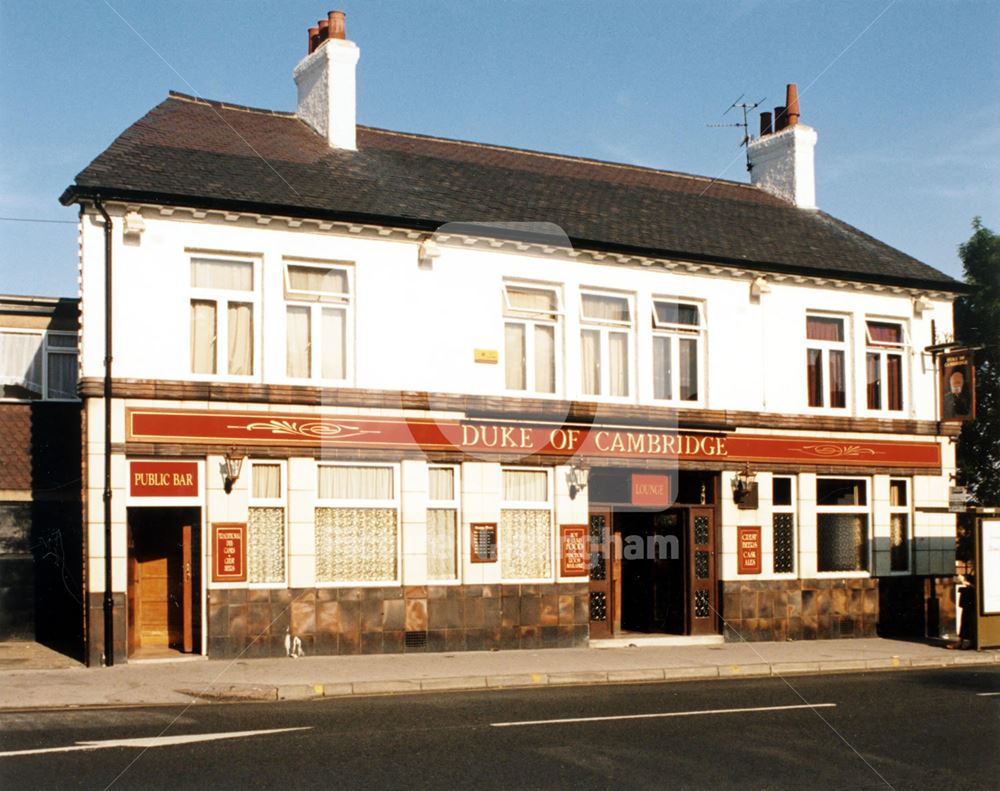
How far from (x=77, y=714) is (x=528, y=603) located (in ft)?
31.4

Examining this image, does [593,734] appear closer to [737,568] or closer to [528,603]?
[528,603]

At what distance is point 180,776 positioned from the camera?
10.3m

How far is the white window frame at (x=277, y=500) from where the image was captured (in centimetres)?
1984

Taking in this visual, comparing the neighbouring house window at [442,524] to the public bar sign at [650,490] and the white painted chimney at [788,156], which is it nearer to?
the public bar sign at [650,490]

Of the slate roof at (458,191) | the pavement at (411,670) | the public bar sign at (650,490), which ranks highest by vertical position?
the slate roof at (458,191)

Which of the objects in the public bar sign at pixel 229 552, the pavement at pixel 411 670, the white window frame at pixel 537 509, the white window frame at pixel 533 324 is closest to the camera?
the pavement at pixel 411 670

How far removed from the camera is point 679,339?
24047 mm

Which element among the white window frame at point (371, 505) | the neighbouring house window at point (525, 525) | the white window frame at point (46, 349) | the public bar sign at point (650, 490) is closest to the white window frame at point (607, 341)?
the public bar sign at point (650, 490)

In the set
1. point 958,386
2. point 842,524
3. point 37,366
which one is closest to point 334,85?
point 37,366

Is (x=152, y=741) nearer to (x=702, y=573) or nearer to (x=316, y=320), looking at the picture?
(x=316, y=320)

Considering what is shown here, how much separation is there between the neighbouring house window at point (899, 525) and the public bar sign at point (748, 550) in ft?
11.1

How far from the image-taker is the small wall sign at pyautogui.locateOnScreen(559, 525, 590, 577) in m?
22.4

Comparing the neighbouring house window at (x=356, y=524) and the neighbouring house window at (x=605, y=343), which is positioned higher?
the neighbouring house window at (x=605, y=343)

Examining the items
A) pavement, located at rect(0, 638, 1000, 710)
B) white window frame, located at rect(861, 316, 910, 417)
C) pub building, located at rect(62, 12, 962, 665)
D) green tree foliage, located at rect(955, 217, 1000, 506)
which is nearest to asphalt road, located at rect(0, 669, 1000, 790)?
pavement, located at rect(0, 638, 1000, 710)
